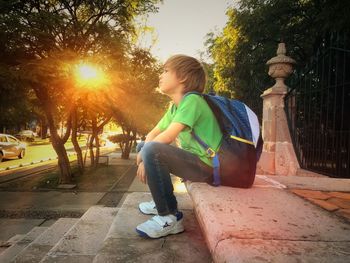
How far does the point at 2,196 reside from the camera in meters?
11.3

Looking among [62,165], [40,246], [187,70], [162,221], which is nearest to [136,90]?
[62,165]

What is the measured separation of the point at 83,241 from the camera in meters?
2.50

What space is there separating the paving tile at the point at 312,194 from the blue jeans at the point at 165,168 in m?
0.91

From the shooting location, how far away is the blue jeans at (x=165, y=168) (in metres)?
2.23

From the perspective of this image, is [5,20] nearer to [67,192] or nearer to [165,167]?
[67,192]

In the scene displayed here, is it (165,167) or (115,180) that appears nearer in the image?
(165,167)

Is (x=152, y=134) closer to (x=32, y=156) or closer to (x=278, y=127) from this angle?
(x=278, y=127)

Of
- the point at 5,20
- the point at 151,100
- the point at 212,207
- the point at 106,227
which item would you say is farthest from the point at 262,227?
the point at 151,100

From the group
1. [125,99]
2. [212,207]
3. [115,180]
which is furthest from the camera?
[125,99]

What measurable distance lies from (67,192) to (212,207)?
11.9 m

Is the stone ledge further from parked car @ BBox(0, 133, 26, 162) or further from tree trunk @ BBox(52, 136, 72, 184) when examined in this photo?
parked car @ BBox(0, 133, 26, 162)

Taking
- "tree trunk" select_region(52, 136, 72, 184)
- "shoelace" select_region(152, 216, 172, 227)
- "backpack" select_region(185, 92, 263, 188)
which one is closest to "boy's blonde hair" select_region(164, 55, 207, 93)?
"backpack" select_region(185, 92, 263, 188)

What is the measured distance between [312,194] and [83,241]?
2020mm

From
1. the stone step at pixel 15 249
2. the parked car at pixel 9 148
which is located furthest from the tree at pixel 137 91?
the stone step at pixel 15 249
